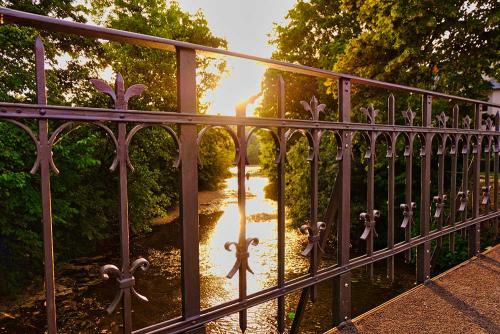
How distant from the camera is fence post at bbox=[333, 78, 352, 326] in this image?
234 centimetres

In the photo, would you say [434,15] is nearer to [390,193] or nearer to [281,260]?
[390,193]

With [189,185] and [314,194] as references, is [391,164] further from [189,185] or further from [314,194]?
[189,185]

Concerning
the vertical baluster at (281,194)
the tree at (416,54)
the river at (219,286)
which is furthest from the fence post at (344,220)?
the tree at (416,54)

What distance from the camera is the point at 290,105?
21.6 m

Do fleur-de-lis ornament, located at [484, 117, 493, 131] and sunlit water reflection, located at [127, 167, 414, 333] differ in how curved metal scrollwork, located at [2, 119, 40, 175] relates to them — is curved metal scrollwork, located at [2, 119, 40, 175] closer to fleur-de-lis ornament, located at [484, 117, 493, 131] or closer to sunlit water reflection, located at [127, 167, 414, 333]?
fleur-de-lis ornament, located at [484, 117, 493, 131]

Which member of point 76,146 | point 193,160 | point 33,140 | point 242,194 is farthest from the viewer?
point 76,146

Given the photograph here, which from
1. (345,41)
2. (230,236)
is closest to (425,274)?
(230,236)

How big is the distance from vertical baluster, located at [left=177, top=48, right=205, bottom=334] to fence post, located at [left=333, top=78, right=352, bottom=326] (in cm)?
102

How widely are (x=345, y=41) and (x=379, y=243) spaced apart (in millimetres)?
8867

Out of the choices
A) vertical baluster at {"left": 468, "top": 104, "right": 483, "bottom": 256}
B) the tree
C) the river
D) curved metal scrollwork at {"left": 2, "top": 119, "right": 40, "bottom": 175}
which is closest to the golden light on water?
the river

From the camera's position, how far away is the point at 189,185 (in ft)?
5.46

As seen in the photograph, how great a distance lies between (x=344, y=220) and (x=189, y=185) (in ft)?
3.83

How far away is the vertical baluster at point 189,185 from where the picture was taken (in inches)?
63.8

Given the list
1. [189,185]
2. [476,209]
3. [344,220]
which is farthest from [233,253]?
Result: [189,185]
